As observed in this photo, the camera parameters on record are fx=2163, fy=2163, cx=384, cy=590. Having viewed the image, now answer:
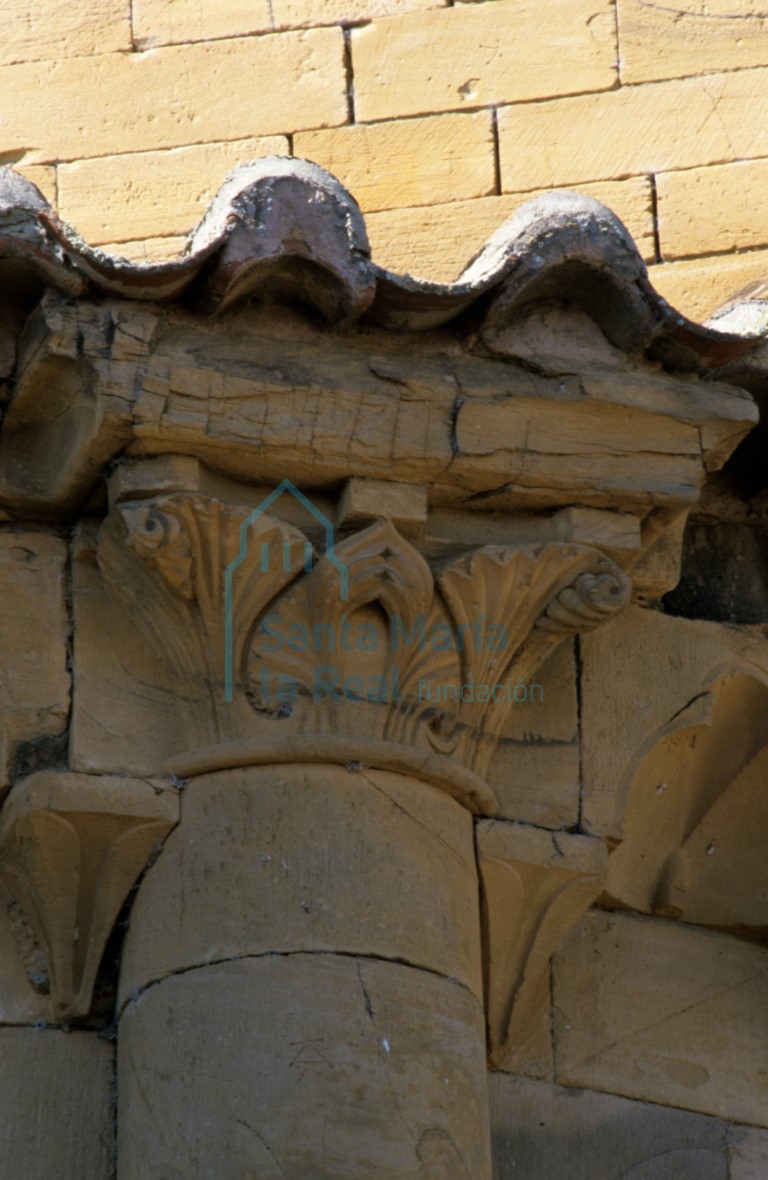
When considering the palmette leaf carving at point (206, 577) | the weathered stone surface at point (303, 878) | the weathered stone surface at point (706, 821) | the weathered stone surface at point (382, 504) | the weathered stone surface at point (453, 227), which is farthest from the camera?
the weathered stone surface at point (453, 227)

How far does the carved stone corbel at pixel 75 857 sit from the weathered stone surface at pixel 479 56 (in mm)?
2205

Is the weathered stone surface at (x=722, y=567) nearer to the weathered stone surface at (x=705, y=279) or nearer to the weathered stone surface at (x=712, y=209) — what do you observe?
the weathered stone surface at (x=705, y=279)

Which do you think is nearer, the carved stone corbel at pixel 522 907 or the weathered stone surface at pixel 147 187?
the carved stone corbel at pixel 522 907

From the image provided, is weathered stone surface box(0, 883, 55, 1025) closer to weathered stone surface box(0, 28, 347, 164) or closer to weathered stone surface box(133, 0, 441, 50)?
weathered stone surface box(0, 28, 347, 164)

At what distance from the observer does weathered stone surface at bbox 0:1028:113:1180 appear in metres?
4.04

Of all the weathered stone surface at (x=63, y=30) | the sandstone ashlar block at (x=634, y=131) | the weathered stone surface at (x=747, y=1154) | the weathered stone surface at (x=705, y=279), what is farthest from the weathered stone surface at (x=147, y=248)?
the weathered stone surface at (x=747, y=1154)

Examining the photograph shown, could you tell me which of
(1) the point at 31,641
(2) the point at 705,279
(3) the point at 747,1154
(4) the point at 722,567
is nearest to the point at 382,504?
(1) the point at 31,641

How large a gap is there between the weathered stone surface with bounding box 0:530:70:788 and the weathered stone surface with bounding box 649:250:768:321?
1.75 m

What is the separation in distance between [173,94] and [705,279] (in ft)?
4.77

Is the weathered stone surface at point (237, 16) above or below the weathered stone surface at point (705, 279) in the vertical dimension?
above

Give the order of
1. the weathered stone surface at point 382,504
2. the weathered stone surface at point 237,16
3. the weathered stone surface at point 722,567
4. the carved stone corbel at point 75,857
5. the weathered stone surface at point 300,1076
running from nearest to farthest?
1. the weathered stone surface at point 300,1076
2. the carved stone corbel at point 75,857
3. the weathered stone surface at point 382,504
4. the weathered stone surface at point 722,567
5. the weathered stone surface at point 237,16

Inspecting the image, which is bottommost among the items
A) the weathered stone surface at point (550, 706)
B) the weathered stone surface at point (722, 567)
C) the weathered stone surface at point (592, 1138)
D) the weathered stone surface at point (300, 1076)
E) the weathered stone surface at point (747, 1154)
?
the weathered stone surface at point (747, 1154)

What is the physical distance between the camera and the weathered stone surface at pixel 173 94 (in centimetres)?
555

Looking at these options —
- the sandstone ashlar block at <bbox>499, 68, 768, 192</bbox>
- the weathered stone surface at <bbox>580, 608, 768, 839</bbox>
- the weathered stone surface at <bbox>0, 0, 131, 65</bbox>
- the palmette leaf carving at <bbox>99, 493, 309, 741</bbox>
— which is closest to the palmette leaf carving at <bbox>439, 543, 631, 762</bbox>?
the weathered stone surface at <bbox>580, 608, 768, 839</bbox>
